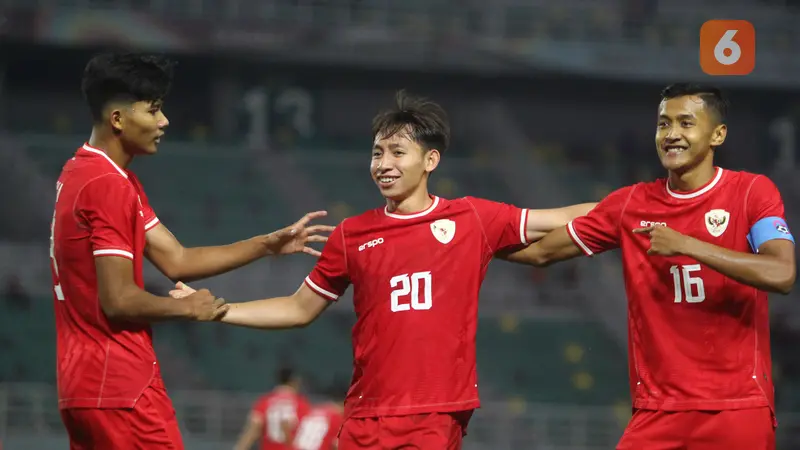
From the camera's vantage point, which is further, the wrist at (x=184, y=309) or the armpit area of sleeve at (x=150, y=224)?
the armpit area of sleeve at (x=150, y=224)

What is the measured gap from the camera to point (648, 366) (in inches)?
199

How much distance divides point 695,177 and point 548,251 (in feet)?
2.39

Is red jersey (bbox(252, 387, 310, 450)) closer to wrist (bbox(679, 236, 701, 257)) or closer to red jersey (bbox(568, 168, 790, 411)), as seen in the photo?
red jersey (bbox(568, 168, 790, 411))

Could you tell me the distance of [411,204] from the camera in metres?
5.35

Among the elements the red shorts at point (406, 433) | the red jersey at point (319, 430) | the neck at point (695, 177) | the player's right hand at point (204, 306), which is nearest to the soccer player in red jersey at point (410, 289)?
the red shorts at point (406, 433)

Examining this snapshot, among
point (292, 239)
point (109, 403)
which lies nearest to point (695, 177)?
point (292, 239)

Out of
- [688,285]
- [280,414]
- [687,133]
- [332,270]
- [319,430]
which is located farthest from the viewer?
[280,414]

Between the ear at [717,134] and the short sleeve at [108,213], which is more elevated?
the ear at [717,134]

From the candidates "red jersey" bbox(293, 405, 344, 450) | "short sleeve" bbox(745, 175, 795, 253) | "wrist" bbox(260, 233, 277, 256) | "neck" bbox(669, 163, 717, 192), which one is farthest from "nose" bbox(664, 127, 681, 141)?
"red jersey" bbox(293, 405, 344, 450)

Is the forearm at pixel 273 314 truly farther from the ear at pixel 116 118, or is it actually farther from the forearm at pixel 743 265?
the forearm at pixel 743 265

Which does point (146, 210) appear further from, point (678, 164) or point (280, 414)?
point (280, 414)

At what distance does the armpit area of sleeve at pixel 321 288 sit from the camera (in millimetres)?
5418

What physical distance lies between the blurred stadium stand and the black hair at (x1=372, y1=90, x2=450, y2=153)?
35.6 ft

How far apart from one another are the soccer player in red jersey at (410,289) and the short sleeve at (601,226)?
13cm
